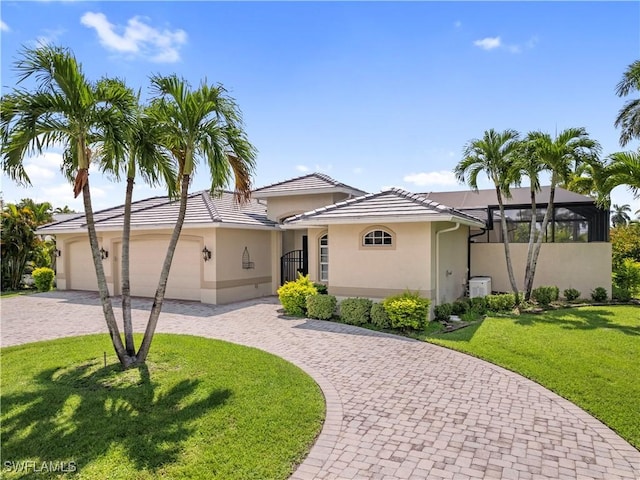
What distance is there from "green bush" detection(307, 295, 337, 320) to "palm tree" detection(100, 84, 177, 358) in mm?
6385

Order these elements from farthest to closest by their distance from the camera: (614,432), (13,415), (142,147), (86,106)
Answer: (142,147)
(86,106)
(13,415)
(614,432)

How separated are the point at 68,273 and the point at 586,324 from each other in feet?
83.7

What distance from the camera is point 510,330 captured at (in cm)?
1195

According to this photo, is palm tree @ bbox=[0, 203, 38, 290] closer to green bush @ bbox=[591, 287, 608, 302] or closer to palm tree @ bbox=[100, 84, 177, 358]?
palm tree @ bbox=[100, 84, 177, 358]

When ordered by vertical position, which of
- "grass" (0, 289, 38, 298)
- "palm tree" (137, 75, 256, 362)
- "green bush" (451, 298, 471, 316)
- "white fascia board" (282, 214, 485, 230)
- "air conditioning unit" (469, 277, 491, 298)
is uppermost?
"palm tree" (137, 75, 256, 362)

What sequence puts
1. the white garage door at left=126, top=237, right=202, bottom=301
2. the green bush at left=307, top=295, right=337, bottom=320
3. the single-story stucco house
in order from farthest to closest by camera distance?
1. the white garage door at left=126, top=237, right=202, bottom=301
2. the green bush at left=307, top=295, right=337, bottom=320
3. the single-story stucco house

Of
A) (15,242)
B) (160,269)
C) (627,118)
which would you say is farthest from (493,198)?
(15,242)

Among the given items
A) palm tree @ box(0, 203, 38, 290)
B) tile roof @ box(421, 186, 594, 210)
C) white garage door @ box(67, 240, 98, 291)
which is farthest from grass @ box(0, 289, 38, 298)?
tile roof @ box(421, 186, 594, 210)

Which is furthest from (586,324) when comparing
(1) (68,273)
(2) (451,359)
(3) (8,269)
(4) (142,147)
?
(3) (8,269)

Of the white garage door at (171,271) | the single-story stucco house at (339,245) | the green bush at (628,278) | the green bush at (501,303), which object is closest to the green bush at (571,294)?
the single-story stucco house at (339,245)

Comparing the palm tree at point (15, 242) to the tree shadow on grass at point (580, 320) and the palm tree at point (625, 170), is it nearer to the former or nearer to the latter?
the tree shadow on grass at point (580, 320)

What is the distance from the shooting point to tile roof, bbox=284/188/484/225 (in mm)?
12320

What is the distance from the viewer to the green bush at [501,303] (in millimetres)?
15141

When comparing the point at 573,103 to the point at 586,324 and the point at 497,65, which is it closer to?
the point at 497,65
